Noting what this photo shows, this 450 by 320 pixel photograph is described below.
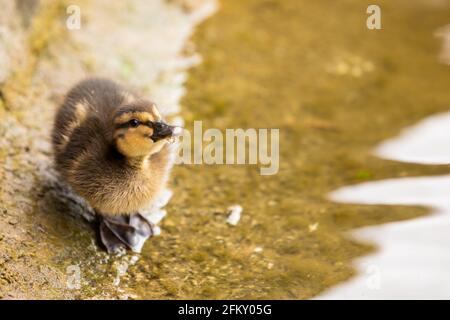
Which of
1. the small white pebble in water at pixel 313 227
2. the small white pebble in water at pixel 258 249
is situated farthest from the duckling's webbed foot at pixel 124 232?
the small white pebble in water at pixel 313 227

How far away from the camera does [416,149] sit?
520cm

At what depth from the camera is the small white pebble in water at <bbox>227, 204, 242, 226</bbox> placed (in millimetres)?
4375

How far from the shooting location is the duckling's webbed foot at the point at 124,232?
414cm

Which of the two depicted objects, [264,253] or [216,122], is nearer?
[264,253]

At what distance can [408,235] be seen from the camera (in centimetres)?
423

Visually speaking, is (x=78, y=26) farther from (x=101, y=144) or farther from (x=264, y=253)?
(x=264, y=253)

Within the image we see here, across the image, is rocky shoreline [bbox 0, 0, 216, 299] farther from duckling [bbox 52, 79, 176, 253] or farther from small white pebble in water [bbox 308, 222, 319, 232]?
small white pebble in water [bbox 308, 222, 319, 232]

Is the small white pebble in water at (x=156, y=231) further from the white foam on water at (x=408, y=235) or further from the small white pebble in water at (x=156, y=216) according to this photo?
the white foam on water at (x=408, y=235)

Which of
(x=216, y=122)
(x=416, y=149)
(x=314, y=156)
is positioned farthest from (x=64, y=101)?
(x=416, y=149)

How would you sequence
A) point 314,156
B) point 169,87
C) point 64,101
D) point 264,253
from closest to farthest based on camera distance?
1. point 264,253
2. point 64,101
3. point 314,156
4. point 169,87

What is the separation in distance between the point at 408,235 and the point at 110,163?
5.84 feet
